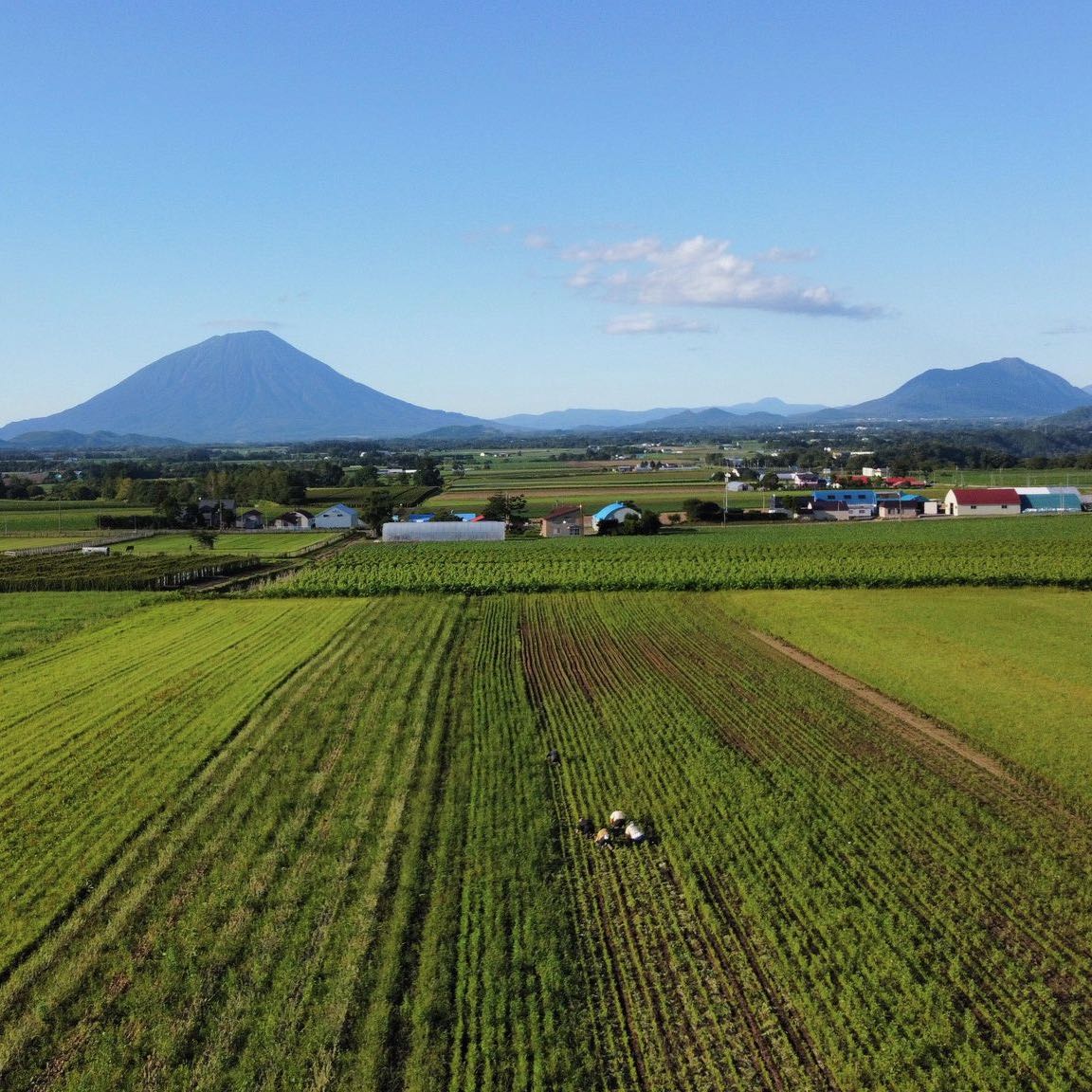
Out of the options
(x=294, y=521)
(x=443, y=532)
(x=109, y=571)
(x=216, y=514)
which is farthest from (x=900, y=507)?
(x=109, y=571)

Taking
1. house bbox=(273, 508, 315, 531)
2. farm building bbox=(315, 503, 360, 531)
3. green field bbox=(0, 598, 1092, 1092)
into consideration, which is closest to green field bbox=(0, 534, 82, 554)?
house bbox=(273, 508, 315, 531)

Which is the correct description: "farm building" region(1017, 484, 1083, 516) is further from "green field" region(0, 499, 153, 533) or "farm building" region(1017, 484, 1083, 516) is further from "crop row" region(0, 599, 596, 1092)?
"green field" region(0, 499, 153, 533)

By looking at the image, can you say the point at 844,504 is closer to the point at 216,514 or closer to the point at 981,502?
the point at 981,502

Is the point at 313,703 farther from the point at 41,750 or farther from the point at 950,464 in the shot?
the point at 950,464

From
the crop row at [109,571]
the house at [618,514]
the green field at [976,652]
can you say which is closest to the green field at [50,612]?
the crop row at [109,571]

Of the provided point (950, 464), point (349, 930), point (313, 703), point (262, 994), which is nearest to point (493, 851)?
point (349, 930)

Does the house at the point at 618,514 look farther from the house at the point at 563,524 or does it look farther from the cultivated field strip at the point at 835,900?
the cultivated field strip at the point at 835,900
